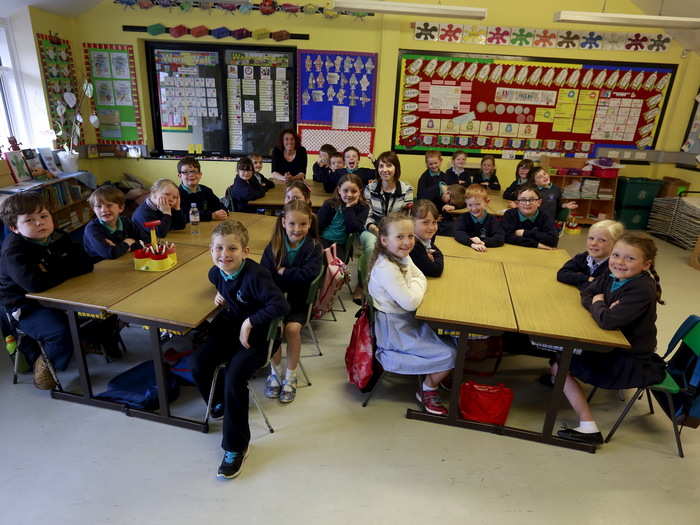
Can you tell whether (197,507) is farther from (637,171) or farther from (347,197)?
(637,171)

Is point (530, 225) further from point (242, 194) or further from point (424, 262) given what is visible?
point (242, 194)

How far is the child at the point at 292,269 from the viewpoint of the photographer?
2.64m

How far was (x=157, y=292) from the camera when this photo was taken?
7.91 ft

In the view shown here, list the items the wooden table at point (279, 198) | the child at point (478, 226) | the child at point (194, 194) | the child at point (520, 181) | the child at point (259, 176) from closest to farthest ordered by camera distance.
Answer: the child at point (478, 226) < the child at point (194, 194) < the wooden table at point (279, 198) < the child at point (259, 176) < the child at point (520, 181)

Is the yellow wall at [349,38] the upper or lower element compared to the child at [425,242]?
upper

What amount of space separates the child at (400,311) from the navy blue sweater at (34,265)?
1.67m

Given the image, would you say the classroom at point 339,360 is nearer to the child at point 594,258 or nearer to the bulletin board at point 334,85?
the child at point 594,258

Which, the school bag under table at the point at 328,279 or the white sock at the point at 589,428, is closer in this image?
the white sock at the point at 589,428

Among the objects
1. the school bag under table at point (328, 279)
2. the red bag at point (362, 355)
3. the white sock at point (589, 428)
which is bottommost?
the white sock at point (589, 428)

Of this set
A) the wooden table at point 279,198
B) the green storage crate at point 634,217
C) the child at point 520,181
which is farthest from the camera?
the green storage crate at point 634,217

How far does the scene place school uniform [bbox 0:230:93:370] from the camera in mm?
2373

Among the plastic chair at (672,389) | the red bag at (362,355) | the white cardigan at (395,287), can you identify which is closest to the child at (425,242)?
the white cardigan at (395,287)

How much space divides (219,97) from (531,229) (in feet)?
15.8

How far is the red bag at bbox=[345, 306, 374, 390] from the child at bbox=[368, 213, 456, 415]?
0.07m
